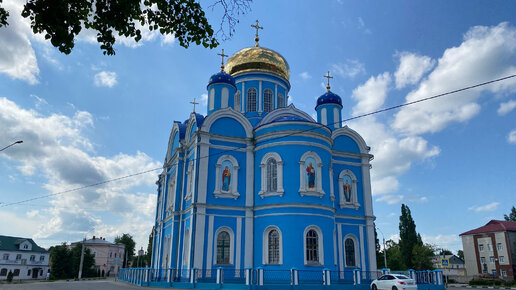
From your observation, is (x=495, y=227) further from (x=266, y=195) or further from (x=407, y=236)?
(x=266, y=195)

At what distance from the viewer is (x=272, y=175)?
63.6ft

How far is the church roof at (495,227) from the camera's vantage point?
4038cm

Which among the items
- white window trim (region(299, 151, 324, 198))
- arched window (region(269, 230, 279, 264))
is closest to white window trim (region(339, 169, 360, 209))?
white window trim (region(299, 151, 324, 198))

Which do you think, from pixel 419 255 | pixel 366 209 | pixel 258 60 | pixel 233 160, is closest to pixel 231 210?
pixel 233 160

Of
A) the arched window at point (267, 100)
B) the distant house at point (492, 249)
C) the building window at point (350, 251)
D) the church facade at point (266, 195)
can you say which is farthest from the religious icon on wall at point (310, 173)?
the distant house at point (492, 249)

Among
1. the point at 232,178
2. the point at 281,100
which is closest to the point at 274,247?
the point at 232,178

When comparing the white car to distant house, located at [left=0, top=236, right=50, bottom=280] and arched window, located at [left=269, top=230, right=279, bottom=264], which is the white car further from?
distant house, located at [left=0, top=236, right=50, bottom=280]

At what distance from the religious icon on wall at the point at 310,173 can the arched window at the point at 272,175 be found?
1569mm

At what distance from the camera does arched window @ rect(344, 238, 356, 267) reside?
20766 mm

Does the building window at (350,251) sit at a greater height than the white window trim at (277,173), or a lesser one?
lesser

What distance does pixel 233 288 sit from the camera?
14711mm

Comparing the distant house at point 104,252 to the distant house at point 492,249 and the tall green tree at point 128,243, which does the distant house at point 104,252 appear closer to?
the tall green tree at point 128,243

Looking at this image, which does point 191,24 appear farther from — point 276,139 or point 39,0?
point 276,139

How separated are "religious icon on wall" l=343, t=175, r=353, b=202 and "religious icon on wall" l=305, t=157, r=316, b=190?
3.83 m
